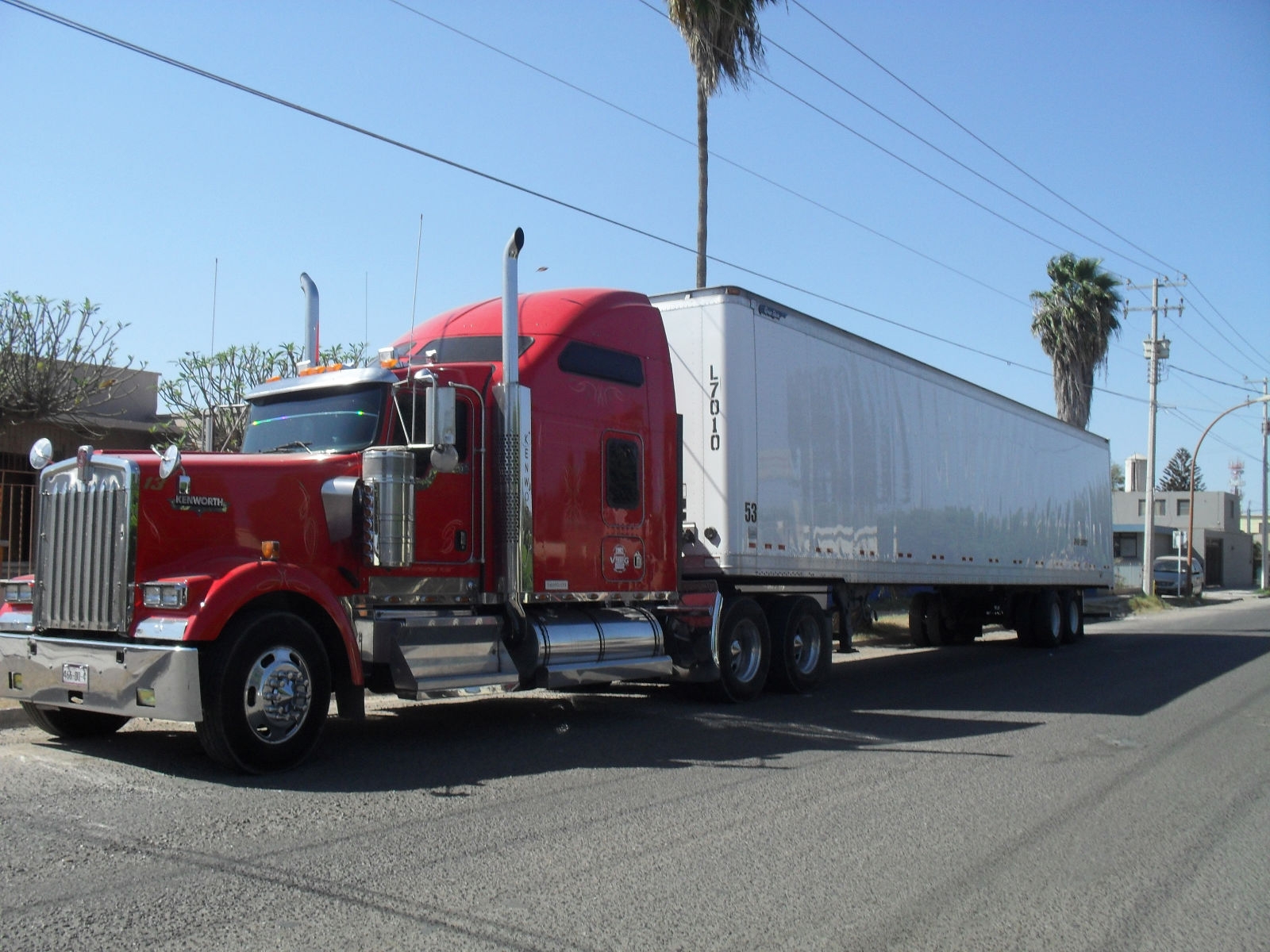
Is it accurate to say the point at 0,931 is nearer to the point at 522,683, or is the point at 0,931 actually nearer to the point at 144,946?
the point at 144,946

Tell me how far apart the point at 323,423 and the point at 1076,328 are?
31.9 meters

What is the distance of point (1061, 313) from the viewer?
36.0 m

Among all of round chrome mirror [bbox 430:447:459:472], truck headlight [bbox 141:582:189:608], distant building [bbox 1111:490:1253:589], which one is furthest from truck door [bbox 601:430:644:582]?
distant building [bbox 1111:490:1253:589]

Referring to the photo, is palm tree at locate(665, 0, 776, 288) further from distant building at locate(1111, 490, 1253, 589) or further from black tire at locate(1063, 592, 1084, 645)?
distant building at locate(1111, 490, 1253, 589)

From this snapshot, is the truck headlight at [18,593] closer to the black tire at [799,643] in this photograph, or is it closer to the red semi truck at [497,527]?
the red semi truck at [497,527]

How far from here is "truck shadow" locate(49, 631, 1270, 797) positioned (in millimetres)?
7680

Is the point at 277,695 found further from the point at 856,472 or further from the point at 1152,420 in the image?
the point at 1152,420

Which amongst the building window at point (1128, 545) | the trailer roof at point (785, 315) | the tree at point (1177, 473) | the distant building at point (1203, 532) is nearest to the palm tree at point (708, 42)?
the trailer roof at point (785, 315)

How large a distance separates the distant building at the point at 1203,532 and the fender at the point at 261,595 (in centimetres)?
5739

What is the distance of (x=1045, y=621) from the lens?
67.5 ft

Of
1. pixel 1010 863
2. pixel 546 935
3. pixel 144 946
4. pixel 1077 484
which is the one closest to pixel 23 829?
pixel 144 946

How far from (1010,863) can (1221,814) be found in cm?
206

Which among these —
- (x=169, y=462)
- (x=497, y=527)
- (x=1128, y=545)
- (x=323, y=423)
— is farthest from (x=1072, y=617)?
(x=1128, y=545)

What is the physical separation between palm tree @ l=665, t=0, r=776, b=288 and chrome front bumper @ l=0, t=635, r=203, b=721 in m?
12.7
